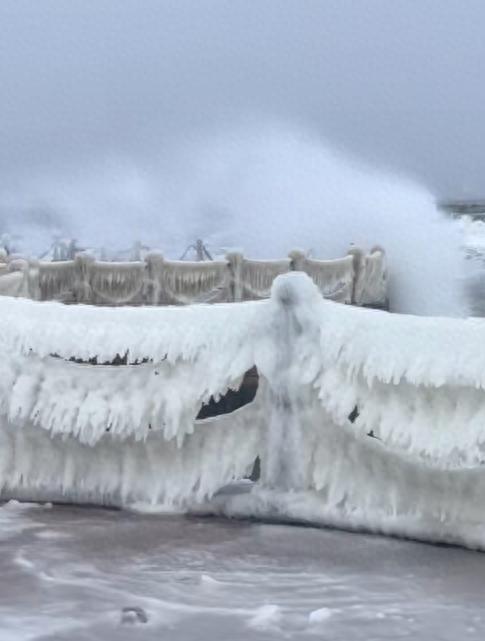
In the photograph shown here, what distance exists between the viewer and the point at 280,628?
4105mm

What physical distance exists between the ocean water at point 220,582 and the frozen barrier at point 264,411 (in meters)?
0.17

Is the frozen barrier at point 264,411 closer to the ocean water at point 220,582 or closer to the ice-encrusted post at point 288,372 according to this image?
the ice-encrusted post at point 288,372

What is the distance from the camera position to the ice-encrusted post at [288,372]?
17.5ft

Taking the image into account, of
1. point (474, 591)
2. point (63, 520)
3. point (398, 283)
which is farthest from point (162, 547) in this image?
point (398, 283)

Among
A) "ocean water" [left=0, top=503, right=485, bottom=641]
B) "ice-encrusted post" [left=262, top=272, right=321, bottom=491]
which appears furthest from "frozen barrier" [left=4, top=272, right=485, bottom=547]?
"ocean water" [left=0, top=503, right=485, bottom=641]

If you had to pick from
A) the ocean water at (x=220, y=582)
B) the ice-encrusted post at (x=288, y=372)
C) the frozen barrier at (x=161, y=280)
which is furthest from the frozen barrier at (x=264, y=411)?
the frozen barrier at (x=161, y=280)

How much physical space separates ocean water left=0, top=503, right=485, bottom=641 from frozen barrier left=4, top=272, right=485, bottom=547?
17cm

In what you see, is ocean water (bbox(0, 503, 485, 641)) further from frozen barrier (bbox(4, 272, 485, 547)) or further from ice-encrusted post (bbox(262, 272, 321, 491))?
ice-encrusted post (bbox(262, 272, 321, 491))

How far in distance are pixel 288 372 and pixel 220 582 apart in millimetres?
1169

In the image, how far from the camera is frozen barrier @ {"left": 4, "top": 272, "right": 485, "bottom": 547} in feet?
16.4

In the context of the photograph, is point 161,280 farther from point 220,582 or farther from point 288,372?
point 220,582

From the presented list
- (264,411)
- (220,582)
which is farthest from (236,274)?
(220,582)

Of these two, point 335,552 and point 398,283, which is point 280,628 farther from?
point 398,283

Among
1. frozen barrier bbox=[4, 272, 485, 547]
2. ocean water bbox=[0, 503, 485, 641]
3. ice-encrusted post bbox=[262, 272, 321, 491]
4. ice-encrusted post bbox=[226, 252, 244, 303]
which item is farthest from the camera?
ice-encrusted post bbox=[226, 252, 244, 303]
